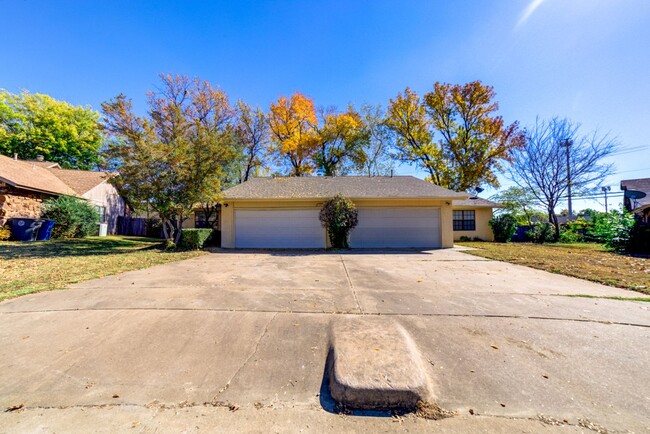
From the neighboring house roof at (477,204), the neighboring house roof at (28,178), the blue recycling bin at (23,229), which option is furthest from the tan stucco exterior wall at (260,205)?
the neighboring house roof at (28,178)

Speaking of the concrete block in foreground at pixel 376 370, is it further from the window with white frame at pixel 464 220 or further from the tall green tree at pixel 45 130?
the tall green tree at pixel 45 130

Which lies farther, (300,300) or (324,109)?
(324,109)

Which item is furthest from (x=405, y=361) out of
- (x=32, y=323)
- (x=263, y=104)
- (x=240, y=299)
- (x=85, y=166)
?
(x=85, y=166)

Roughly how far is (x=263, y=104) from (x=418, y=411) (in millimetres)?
22906

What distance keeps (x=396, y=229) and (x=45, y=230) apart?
17.6 metres

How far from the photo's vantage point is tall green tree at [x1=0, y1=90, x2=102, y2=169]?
2328cm

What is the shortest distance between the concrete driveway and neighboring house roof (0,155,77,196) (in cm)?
1298

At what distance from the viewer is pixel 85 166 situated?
27.1 m

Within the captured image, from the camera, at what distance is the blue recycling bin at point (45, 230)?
43.2ft

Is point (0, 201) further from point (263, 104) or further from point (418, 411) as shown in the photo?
point (418, 411)

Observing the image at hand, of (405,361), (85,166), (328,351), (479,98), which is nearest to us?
(405,361)

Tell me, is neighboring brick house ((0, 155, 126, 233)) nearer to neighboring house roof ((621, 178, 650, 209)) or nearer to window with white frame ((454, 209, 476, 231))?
window with white frame ((454, 209, 476, 231))

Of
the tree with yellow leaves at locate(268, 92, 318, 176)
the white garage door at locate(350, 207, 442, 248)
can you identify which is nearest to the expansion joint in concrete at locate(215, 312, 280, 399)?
the white garage door at locate(350, 207, 442, 248)

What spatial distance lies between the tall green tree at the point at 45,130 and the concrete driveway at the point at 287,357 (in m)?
26.0
